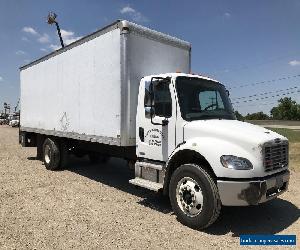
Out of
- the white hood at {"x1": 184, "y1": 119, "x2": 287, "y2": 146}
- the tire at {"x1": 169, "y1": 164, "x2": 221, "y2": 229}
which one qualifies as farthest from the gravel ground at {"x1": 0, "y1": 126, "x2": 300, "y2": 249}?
the white hood at {"x1": 184, "y1": 119, "x2": 287, "y2": 146}

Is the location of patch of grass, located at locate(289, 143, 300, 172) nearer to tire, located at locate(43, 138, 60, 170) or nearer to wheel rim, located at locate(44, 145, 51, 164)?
tire, located at locate(43, 138, 60, 170)

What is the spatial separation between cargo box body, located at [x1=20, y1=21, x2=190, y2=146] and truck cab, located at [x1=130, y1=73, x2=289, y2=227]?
37cm

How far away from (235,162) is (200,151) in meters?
0.64

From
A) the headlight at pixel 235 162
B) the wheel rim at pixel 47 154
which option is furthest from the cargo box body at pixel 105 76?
the headlight at pixel 235 162

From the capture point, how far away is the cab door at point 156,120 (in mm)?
6524

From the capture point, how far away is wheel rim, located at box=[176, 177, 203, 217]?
5797 mm

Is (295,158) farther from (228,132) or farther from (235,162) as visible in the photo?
(235,162)

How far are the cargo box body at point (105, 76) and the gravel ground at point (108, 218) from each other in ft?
4.51

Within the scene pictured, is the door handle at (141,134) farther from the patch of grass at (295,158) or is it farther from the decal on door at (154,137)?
the patch of grass at (295,158)

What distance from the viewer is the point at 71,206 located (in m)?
6.99

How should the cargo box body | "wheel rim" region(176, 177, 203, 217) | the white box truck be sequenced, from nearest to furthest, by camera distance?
1. the white box truck
2. "wheel rim" region(176, 177, 203, 217)
3. the cargo box body

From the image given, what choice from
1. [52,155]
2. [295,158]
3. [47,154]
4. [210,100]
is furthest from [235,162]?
[295,158]

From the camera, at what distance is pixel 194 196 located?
5836 millimetres

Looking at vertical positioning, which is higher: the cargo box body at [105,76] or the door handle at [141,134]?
the cargo box body at [105,76]
